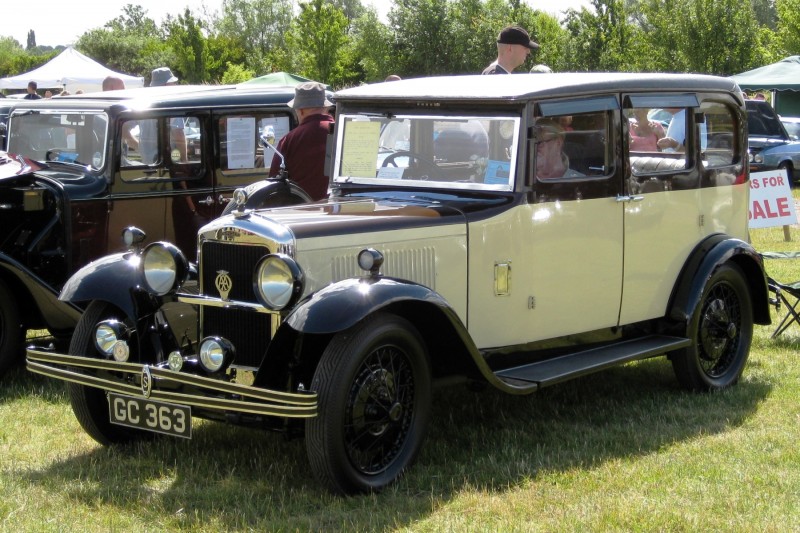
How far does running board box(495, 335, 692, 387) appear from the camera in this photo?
4859mm

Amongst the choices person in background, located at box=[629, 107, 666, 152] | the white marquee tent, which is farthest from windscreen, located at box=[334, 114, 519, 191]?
the white marquee tent

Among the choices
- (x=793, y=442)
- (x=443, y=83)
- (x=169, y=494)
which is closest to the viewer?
(x=169, y=494)

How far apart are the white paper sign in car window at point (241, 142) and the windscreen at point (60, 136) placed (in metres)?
0.99

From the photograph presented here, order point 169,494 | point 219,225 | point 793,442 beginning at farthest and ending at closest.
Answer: point 793,442 < point 219,225 < point 169,494

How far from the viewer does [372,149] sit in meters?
5.45

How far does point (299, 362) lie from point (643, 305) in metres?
2.23

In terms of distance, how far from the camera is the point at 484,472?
4539mm

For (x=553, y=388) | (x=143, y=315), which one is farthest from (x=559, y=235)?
(x=143, y=315)

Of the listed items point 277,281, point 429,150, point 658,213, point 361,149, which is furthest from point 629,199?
point 277,281

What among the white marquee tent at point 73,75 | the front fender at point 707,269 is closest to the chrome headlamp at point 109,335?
the front fender at point 707,269

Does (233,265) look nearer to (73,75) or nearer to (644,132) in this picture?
(644,132)

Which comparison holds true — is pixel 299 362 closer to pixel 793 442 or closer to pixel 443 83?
pixel 443 83

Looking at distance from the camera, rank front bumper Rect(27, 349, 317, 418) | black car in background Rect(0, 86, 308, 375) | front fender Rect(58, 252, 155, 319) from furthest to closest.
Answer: black car in background Rect(0, 86, 308, 375)
front fender Rect(58, 252, 155, 319)
front bumper Rect(27, 349, 317, 418)

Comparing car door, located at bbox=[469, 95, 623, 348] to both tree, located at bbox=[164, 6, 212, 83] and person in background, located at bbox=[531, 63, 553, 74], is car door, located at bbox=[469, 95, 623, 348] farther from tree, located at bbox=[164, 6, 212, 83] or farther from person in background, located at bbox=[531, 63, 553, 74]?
tree, located at bbox=[164, 6, 212, 83]
